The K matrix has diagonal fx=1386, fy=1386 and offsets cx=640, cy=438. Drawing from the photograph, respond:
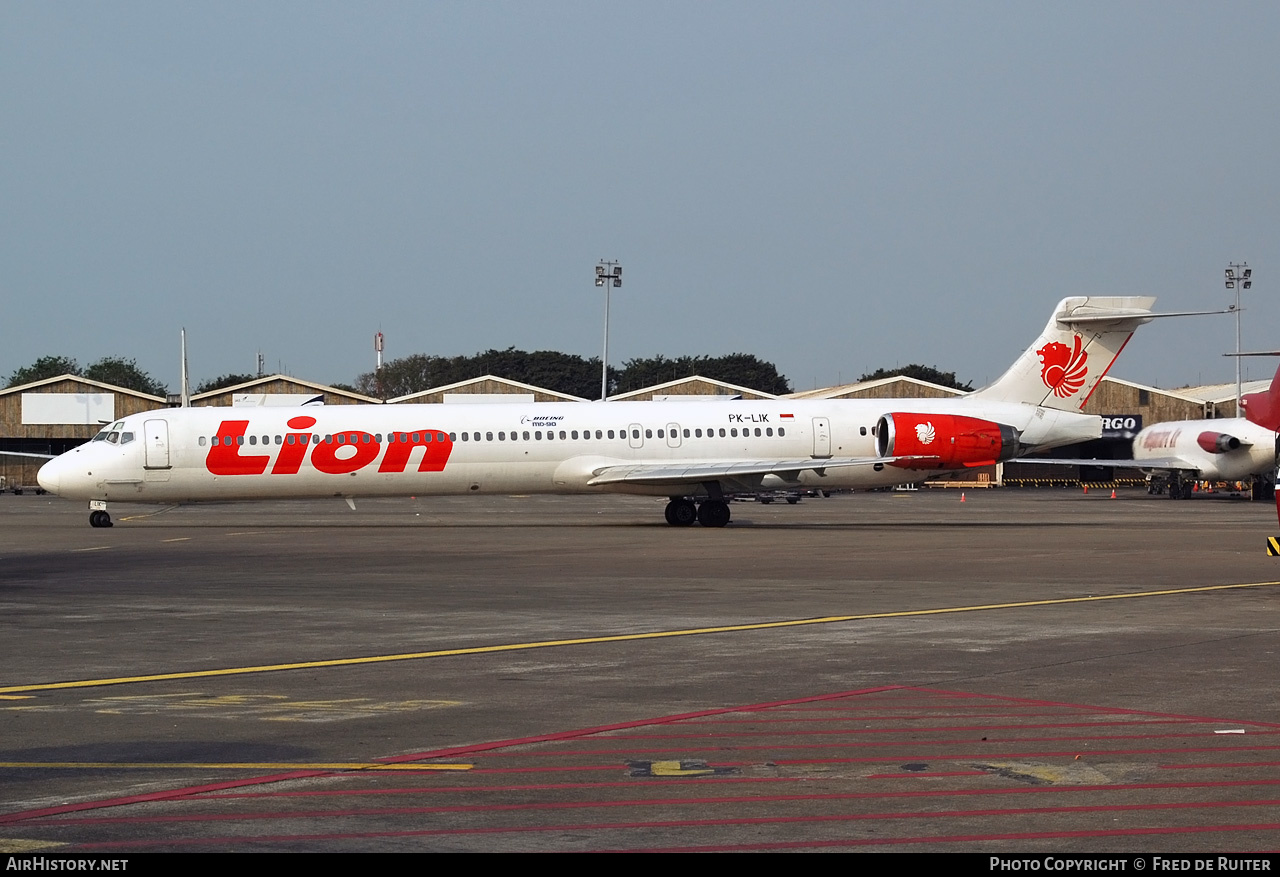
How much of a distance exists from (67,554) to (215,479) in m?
8.72

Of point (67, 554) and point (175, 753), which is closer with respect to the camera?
point (175, 753)

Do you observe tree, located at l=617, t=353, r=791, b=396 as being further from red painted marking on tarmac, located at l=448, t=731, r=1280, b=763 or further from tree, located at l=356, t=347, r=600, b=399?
red painted marking on tarmac, located at l=448, t=731, r=1280, b=763

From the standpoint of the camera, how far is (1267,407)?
17.3 metres

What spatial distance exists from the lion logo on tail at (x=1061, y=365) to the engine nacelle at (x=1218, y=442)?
78.4ft

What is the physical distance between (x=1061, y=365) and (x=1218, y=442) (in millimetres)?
24378

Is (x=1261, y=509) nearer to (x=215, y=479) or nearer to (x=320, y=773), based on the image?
(x=215, y=479)

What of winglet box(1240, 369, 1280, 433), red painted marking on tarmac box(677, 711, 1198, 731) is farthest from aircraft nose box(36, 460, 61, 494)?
red painted marking on tarmac box(677, 711, 1198, 731)

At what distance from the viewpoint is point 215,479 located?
3531cm

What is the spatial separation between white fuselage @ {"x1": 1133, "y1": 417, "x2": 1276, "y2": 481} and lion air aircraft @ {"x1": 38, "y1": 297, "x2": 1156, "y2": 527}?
23.2 metres

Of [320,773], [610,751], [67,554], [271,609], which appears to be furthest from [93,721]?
[67,554]

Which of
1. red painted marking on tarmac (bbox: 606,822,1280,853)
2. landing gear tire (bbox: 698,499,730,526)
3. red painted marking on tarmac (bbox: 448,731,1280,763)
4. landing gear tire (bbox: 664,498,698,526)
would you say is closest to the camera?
red painted marking on tarmac (bbox: 606,822,1280,853)

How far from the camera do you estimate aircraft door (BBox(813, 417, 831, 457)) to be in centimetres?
3738

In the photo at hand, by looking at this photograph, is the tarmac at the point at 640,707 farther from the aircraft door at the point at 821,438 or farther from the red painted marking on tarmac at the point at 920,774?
the aircraft door at the point at 821,438

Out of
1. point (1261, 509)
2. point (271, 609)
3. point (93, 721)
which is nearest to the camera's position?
point (93, 721)
